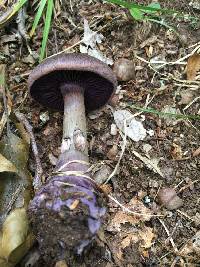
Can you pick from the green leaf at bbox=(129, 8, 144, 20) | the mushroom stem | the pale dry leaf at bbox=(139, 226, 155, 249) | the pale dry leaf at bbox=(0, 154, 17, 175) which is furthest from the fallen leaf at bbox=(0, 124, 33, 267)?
the green leaf at bbox=(129, 8, 144, 20)

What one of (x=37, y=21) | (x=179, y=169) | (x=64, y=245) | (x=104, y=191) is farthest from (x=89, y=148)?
(x=37, y=21)

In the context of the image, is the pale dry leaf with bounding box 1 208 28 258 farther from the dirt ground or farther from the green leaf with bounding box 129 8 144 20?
the green leaf with bounding box 129 8 144 20

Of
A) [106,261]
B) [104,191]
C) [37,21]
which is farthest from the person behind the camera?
[37,21]

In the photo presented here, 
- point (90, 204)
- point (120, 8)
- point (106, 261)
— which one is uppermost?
point (120, 8)

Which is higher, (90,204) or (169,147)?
(90,204)

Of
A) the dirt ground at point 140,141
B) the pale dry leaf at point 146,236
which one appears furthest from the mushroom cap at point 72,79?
the pale dry leaf at point 146,236

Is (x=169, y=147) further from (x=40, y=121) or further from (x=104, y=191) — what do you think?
(x=40, y=121)
